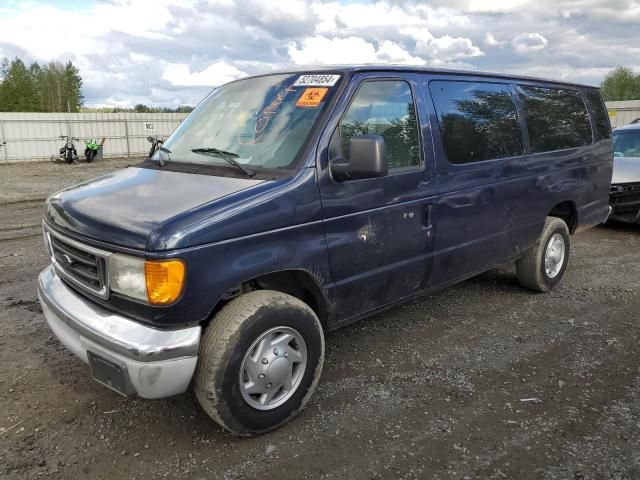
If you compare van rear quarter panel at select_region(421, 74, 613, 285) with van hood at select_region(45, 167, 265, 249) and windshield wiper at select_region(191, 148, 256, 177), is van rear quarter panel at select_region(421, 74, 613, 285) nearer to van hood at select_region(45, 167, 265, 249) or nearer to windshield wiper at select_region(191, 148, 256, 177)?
windshield wiper at select_region(191, 148, 256, 177)

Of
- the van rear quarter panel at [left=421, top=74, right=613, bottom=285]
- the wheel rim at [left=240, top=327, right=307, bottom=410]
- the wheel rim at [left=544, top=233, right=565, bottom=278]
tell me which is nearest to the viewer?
the wheel rim at [left=240, top=327, right=307, bottom=410]

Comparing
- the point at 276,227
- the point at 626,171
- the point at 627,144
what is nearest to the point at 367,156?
the point at 276,227

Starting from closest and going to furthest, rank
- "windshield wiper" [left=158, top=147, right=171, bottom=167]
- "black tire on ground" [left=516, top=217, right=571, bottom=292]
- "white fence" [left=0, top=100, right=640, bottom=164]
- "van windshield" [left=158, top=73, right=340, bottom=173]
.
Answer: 1. "van windshield" [left=158, top=73, right=340, bottom=173]
2. "windshield wiper" [left=158, top=147, right=171, bottom=167]
3. "black tire on ground" [left=516, top=217, right=571, bottom=292]
4. "white fence" [left=0, top=100, right=640, bottom=164]

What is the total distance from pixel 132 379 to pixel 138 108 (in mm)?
51704

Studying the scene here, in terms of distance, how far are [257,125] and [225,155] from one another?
0.96ft

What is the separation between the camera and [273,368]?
295cm

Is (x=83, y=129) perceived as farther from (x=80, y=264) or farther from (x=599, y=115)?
(x=80, y=264)

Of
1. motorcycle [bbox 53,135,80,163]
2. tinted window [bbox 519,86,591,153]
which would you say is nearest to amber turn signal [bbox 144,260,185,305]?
tinted window [bbox 519,86,591,153]

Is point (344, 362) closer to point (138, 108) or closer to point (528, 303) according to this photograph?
point (528, 303)

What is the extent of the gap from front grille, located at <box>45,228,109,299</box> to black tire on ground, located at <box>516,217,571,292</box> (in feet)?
13.1

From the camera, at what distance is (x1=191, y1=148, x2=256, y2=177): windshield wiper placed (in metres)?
3.12

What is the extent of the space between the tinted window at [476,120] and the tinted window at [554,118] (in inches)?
10.9

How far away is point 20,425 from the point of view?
314cm

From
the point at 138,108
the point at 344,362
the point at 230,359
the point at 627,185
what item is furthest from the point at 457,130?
the point at 138,108
